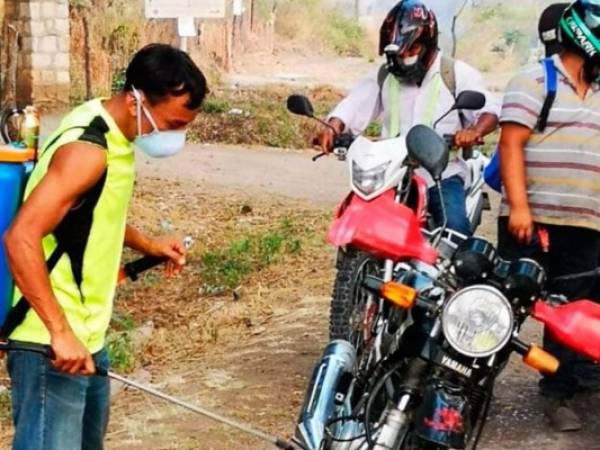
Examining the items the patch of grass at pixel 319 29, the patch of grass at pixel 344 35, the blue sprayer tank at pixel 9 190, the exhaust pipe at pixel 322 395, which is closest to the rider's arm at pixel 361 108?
the exhaust pipe at pixel 322 395

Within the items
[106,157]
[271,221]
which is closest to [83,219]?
[106,157]

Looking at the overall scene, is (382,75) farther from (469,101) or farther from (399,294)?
(399,294)

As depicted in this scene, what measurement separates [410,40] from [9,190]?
8.89 ft

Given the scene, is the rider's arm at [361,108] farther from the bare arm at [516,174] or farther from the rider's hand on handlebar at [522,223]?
the rider's hand on handlebar at [522,223]

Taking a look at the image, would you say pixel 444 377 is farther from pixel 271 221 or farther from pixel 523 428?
pixel 271 221

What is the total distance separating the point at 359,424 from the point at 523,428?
1718mm

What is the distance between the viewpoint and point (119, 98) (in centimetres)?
354

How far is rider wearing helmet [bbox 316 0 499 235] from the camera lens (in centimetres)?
562

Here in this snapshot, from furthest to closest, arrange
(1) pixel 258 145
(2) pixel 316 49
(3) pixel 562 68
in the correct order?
(2) pixel 316 49 < (1) pixel 258 145 < (3) pixel 562 68

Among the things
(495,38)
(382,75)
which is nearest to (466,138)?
(382,75)

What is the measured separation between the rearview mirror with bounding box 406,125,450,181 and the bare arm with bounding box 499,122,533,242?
1.45 metres

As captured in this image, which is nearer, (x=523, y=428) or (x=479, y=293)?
(x=479, y=293)

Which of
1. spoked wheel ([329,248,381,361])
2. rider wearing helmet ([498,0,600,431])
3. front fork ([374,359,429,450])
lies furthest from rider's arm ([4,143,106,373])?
rider wearing helmet ([498,0,600,431])

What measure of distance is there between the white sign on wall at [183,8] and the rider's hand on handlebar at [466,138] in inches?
264
